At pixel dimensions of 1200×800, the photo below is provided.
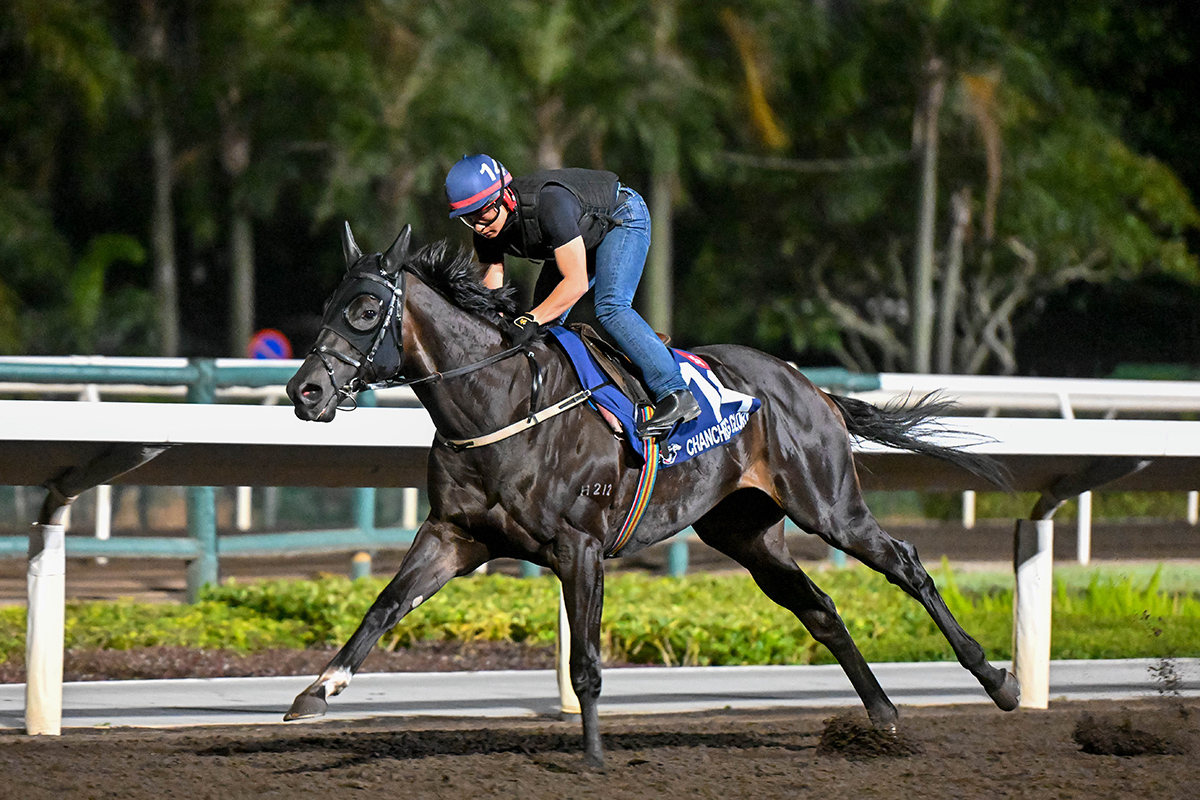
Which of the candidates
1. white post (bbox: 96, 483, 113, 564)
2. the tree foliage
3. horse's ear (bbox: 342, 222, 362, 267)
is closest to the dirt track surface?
horse's ear (bbox: 342, 222, 362, 267)

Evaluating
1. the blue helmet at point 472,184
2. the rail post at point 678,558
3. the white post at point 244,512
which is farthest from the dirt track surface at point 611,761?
the white post at point 244,512

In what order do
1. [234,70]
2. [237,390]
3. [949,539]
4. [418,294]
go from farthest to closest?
[234,70]
[949,539]
[237,390]
[418,294]

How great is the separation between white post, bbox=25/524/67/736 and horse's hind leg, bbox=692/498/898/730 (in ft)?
7.13

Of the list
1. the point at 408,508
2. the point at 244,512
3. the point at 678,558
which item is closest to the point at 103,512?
the point at 244,512

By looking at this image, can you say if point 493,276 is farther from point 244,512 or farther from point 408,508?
point 244,512

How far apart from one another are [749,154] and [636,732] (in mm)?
24591

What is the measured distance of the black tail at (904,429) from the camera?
6.25 metres

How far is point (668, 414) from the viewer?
5.33 metres

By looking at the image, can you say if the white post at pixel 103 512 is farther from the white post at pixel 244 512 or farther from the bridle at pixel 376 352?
the bridle at pixel 376 352

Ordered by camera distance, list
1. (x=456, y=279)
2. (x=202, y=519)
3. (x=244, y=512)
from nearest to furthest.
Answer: (x=456, y=279)
(x=202, y=519)
(x=244, y=512)

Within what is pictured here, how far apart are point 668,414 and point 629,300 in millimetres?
421

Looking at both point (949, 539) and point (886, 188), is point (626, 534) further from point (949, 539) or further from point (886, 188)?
point (886, 188)

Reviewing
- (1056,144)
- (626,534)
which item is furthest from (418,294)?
(1056,144)

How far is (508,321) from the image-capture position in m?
5.34
